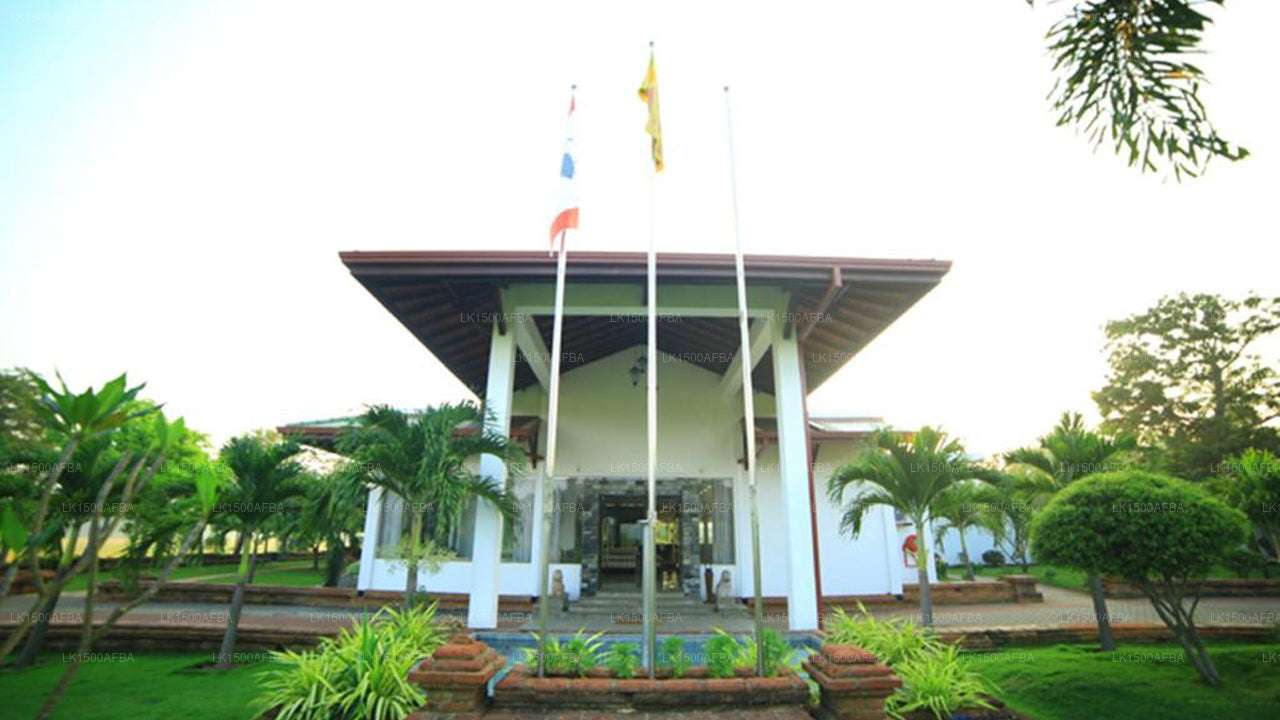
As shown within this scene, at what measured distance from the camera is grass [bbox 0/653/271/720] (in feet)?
16.4

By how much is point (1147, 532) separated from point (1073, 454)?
10.7 feet

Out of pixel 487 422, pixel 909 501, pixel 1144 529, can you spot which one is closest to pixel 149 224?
pixel 487 422

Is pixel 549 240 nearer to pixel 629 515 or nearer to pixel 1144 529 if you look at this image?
pixel 1144 529

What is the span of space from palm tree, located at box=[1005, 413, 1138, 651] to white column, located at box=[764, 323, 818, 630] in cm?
Answer: 345

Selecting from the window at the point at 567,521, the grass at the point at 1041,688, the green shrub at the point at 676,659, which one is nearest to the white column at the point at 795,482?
the grass at the point at 1041,688

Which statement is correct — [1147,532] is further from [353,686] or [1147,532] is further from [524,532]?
[524,532]

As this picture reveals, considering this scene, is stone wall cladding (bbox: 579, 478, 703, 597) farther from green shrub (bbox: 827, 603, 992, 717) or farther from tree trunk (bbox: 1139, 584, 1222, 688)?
tree trunk (bbox: 1139, 584, 1222, 688)

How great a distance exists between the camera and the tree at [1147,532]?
16.3 feet

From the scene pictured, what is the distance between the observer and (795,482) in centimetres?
750

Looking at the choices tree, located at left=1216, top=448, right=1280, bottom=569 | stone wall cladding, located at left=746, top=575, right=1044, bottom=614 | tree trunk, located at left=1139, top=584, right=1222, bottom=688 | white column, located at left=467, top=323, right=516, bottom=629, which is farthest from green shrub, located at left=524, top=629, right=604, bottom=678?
stone wall cladding, located at left=746, top=575, right=1044, bottom=614

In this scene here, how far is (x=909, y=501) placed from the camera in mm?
7801

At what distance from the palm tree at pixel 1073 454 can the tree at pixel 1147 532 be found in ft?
7.87

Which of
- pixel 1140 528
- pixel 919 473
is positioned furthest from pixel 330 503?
pixel 1140 528

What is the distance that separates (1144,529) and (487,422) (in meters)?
7.25
